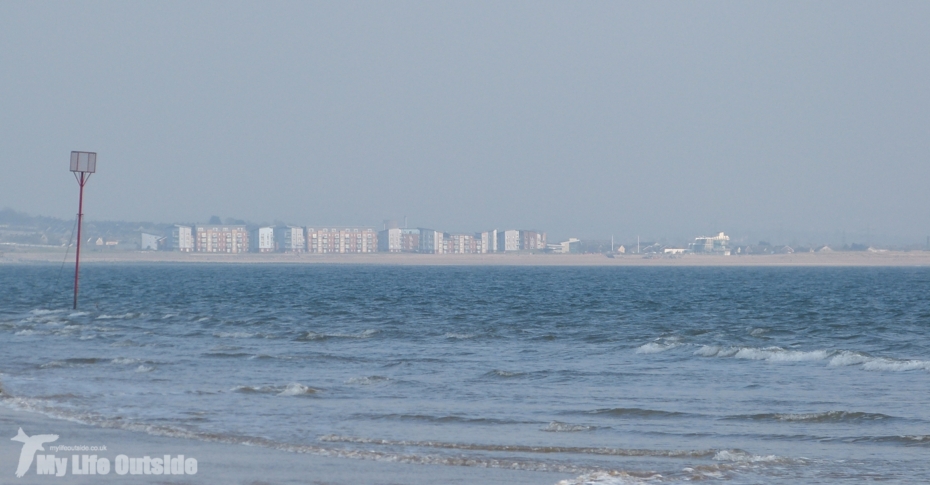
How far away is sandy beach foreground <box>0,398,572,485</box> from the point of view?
11273 mm

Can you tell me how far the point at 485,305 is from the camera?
52.1m

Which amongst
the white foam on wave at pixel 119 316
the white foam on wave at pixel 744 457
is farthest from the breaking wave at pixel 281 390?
the white foam on wave at pixel 119 316

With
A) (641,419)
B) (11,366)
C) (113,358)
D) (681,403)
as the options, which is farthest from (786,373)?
(11,366)

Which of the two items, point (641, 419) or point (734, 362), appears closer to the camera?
point (641, 419)

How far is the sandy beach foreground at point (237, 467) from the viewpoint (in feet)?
37.0

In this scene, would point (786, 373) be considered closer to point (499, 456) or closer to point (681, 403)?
point (681, 403)

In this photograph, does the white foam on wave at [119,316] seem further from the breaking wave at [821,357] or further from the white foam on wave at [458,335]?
the breaking wave at [821,357]

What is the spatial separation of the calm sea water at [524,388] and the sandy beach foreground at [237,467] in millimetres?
446

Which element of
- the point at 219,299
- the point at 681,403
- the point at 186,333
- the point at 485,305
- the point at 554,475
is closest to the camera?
the point at 554,475

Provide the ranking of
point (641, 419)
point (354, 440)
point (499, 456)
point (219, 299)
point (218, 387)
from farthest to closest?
point (219, 299)
point (218, 387)
point (641, 419)
point (354, 440)
point (499, 456)

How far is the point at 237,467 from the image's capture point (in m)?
12.0

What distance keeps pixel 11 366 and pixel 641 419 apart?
15.0m

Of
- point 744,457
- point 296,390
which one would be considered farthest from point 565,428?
point 296,390

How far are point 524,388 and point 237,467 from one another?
880 cm
